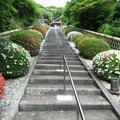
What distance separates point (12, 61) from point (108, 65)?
2.65m

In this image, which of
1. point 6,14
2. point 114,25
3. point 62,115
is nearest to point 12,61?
point 62,115

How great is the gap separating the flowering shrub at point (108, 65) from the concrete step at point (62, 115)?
1.76 m

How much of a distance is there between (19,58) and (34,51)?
373 centimetres

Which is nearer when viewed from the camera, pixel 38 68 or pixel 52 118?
pixel 52 118

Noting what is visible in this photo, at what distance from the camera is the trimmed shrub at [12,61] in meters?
7.67

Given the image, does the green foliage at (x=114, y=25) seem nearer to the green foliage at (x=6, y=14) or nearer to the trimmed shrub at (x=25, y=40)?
the trimmed shrub at (x=25, y=40)

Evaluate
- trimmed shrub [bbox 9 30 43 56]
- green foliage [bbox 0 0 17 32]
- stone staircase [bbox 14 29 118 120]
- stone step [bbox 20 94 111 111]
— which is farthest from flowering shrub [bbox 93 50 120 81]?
trimmed shrub [bbox 9 30 43 56]

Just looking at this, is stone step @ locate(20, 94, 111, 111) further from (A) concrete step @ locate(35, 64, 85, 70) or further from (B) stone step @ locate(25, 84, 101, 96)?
(A) concrete step @ locate(35, 64, 85, 70)

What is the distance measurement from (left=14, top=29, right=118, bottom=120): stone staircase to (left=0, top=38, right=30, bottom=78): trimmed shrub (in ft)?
1.43

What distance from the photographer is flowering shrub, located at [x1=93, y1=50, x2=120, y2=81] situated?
302 inches

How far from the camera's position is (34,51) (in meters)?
11.6

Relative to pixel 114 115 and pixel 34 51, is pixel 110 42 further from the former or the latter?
pixel 114 115

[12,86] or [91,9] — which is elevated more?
[91,9]

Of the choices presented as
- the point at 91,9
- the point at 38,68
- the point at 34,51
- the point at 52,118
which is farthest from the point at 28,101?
the point at 91,9
